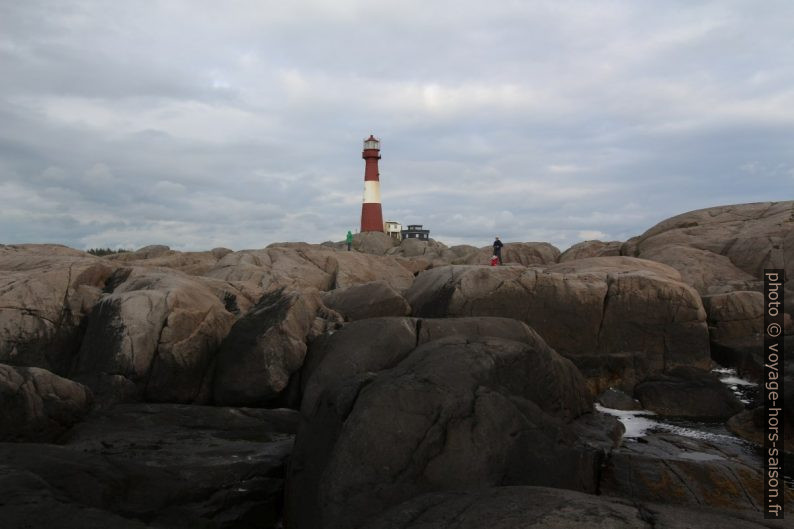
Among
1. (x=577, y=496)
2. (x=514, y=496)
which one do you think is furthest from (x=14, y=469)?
(x=577, y=496)

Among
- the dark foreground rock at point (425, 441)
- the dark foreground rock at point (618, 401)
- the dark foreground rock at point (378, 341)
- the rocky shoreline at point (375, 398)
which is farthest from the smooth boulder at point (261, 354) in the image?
the dark foreground rock at point (618, 401)

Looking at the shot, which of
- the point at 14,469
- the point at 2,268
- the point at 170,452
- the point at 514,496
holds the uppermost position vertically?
the point at 2,268

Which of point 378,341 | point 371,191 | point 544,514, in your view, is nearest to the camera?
point 544,514

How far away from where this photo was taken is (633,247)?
31.1m

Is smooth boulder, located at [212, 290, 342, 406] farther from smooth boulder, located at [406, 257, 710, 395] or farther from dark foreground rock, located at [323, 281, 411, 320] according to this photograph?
smooth boulder, located at [406, 257, 710, 395]

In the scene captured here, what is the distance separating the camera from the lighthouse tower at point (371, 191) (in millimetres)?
52594

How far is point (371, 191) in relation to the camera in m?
53.3

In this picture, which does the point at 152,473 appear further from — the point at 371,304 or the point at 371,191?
the point at 371,191

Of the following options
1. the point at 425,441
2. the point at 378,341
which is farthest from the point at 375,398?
the point at 378,341

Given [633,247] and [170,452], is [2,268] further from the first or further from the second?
[633,247]

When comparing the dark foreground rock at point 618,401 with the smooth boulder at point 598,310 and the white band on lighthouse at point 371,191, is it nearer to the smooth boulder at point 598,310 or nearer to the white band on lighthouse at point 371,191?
the smooth boulder at point 598,310

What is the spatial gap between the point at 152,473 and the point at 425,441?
3771 millimetres

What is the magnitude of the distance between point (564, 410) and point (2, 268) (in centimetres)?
1497

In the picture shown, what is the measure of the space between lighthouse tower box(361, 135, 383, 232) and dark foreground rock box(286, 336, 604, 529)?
44695 mm
